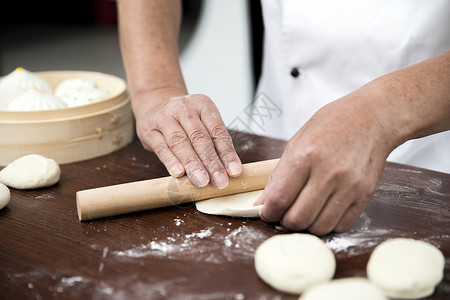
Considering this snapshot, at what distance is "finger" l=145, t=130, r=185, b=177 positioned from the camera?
1.38 meters

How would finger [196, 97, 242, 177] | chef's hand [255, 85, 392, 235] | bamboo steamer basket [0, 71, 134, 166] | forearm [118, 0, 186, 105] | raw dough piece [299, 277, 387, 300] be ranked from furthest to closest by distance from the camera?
forearm [118, 0, 186, 105] < bamboo steamer basket [0, 71, 134, 166] < finger [196, 97, 242, 177] < chef's hand [255, 85, 392, 235] < raw dough piece [299, 277, 387, 300]

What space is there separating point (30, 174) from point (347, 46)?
4.01ft

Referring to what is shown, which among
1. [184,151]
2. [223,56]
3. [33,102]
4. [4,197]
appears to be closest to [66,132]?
[33,102]

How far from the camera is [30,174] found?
146 centimetres

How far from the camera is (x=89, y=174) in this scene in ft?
5.30

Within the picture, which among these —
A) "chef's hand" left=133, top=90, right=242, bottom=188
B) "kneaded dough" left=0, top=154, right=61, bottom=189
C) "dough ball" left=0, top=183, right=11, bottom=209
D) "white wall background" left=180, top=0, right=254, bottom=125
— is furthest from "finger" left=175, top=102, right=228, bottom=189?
"white wall background" left=180, top=0, right=254, bottom=125

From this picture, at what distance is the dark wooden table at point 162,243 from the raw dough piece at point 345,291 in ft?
0.30

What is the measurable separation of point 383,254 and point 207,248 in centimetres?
42

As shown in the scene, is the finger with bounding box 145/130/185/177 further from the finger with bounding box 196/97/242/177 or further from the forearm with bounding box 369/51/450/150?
the forearm with bounding box 369/51/450/150

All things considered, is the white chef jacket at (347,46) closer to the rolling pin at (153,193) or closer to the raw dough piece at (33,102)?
the rolling pin at (153,193)

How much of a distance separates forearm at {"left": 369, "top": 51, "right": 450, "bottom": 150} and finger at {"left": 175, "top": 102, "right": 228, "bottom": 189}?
481mm

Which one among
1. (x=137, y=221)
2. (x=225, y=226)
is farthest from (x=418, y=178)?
(x=137, y=221)

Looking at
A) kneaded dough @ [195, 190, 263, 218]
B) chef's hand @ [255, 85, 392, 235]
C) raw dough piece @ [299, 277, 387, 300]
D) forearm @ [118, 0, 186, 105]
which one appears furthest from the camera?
forearm @ [118, 0, 186, 105]

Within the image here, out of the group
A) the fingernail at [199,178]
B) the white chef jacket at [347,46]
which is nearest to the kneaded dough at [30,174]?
the fingernail at [199,178]
